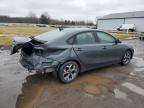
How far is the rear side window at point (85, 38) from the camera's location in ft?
18.0

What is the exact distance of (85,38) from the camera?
5664mm

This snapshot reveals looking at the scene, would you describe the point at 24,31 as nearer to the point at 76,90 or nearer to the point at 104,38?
the point at 104,38

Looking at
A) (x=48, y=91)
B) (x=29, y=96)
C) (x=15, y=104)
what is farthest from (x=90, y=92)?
(x=15, y=104)

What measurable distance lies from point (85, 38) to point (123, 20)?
156 ft

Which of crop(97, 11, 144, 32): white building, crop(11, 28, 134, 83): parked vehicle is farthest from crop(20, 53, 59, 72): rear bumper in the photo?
crop(97, 11, 144, 32): white building

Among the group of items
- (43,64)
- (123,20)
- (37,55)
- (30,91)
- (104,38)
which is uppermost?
(123,20)

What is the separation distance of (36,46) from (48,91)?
1.23m

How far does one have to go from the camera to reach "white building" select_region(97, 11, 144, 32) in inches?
1786

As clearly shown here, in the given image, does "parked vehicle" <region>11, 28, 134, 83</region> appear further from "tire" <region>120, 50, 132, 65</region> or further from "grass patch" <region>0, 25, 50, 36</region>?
"grass patch" <region>0, 25, 50, 36</region>

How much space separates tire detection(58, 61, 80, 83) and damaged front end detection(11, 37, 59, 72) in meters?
0.26

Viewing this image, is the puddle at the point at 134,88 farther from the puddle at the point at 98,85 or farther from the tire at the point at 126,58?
the tire at the point at 126,58

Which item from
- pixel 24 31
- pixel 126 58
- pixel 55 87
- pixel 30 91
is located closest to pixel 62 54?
pixel 55 87

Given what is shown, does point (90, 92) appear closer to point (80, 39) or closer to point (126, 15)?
point (80, 39)

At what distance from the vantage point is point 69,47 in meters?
5.15
